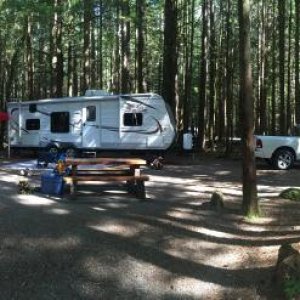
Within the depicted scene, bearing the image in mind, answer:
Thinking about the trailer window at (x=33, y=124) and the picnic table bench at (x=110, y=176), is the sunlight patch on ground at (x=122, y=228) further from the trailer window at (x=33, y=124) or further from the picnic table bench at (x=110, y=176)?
the trailer window at (x=33, y=124)

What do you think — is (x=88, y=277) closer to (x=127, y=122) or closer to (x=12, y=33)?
(x=127, y=122)

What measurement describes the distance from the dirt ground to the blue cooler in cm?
29

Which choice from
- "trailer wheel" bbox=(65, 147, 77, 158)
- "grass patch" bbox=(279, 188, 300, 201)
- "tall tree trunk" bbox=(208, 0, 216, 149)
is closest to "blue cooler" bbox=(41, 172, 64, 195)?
"grass patch" bbox=(279, 188, 300, 201)

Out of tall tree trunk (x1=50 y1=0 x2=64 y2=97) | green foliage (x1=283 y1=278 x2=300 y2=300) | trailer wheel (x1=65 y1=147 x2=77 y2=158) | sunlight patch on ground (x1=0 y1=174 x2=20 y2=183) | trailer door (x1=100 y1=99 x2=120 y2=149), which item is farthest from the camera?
tall tree trunk (x1=50 y1=0 x2=64 y2=97)

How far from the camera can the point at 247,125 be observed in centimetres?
1042

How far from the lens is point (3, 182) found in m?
15.2

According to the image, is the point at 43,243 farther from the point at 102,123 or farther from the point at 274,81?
the point at 274,81

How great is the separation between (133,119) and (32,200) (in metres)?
12.3

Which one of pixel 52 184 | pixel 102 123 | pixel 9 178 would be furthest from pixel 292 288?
pixel 102 123

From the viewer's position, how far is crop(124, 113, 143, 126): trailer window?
77.1ft

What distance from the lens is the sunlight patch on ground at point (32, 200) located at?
1115cm

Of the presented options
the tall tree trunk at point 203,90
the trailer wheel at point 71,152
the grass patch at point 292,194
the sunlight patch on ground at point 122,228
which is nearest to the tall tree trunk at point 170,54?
the tall tree trunk at point 203,90

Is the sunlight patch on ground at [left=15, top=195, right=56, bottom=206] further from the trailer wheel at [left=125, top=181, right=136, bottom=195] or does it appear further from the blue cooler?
the trailer wheel at [left=125, top=181, right=136, bottom=195]

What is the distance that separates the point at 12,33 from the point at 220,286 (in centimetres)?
4291
